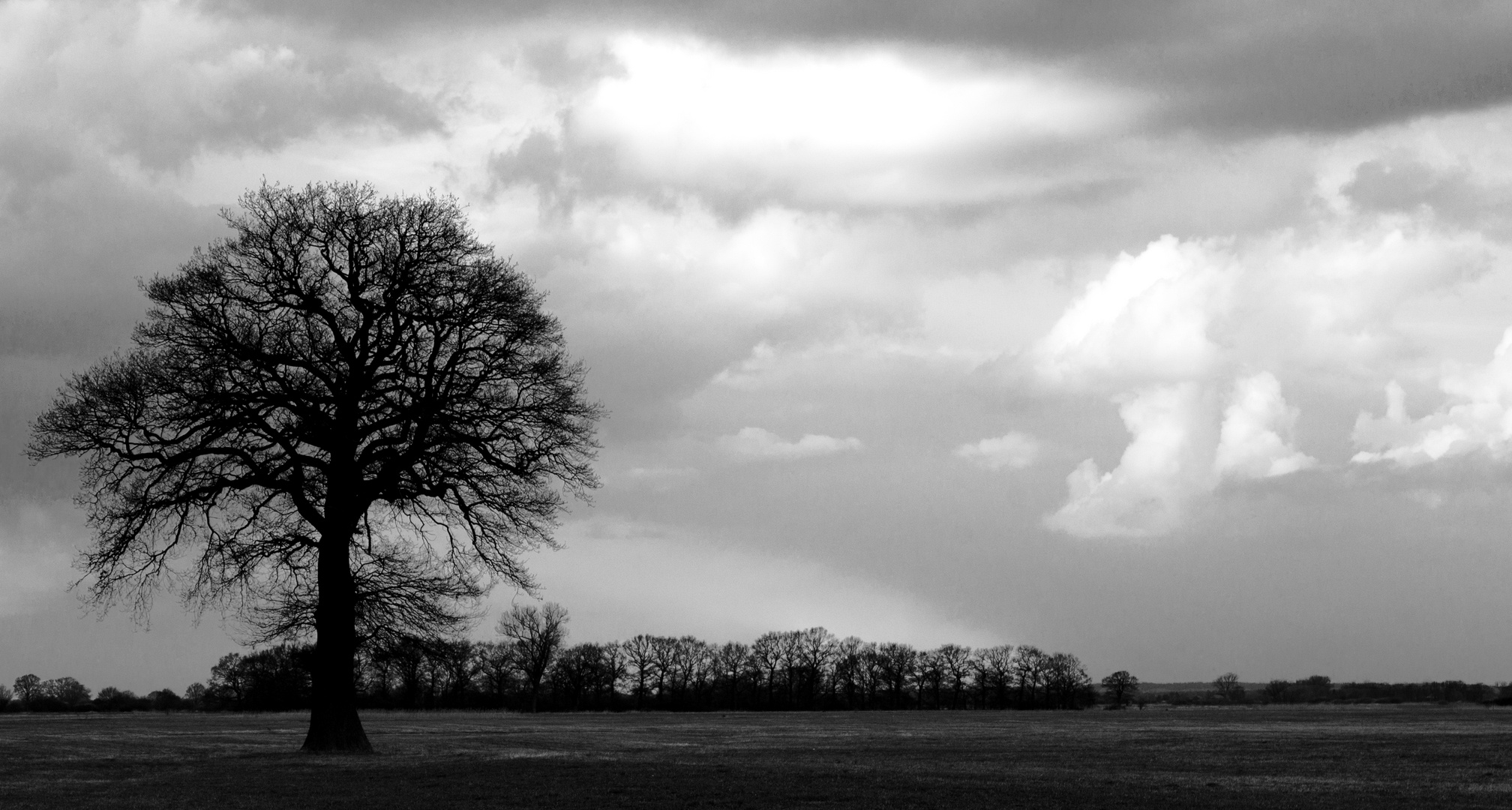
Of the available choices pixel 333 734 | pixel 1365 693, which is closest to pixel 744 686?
pixel 1365 693

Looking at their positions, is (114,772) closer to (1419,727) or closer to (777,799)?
(777,799)

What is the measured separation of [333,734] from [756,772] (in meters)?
11.9

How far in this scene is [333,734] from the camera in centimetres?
3284

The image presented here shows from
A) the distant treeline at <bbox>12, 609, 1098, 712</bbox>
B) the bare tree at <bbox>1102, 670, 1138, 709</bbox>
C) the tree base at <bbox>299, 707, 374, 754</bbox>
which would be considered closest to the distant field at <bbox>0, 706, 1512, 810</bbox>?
the tree base at <bbox>299, 707, 374, 754</bbox>

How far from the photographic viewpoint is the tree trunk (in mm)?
32750

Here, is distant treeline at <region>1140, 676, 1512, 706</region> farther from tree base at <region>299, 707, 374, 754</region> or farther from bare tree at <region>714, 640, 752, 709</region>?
tree base at <region>299, 707, 374, 754</region>

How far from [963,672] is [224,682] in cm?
9024

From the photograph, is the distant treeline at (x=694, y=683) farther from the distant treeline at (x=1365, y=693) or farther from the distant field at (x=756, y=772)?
the distant field at (x=756, y=772)

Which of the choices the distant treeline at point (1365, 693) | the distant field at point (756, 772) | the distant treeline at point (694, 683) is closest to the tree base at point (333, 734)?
the distant field at point (756, 772)

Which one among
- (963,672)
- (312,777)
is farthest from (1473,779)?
(963,672)

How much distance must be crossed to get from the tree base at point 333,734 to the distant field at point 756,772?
29.3 inches

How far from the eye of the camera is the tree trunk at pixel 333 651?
3275cm

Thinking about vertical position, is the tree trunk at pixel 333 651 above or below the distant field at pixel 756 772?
above

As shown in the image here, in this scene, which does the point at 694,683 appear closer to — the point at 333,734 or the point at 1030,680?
the point at 1030,680
